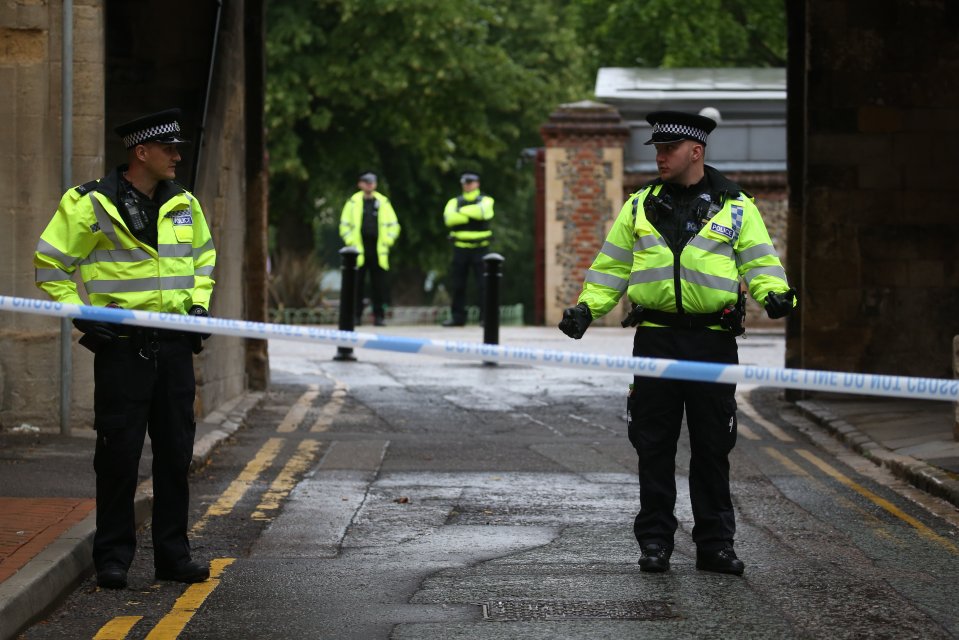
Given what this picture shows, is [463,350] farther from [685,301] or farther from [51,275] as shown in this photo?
[51,275]

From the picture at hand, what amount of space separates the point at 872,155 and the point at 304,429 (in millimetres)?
5745

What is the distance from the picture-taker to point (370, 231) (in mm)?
25250

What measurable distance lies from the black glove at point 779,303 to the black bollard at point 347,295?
Answer: 11661mm

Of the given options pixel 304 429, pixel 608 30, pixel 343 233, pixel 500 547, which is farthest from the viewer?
pixel 608 30

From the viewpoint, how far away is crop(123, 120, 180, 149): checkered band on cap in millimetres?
7176

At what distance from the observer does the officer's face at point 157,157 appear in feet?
23.6

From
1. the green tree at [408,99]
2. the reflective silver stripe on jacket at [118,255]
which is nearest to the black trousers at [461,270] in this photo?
the green tree at [408,99]

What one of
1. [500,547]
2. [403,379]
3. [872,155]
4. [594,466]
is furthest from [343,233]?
[500,547]

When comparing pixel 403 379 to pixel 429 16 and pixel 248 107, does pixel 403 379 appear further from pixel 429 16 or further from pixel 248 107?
pixel 429 16

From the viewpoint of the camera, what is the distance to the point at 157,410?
285 inches

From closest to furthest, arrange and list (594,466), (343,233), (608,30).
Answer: (594,466)
(343,233)
(608,30)

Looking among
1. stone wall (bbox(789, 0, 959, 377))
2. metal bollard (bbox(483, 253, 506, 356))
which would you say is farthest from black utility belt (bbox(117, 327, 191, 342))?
metal bollard (bbox(483, 253, 506, 356))

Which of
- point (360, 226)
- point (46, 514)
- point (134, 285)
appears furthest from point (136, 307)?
point (360, 226)

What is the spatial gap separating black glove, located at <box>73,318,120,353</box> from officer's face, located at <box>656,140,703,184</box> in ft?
8.04
